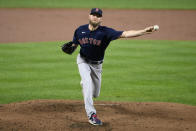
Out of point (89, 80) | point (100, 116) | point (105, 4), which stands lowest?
point (105, 4)

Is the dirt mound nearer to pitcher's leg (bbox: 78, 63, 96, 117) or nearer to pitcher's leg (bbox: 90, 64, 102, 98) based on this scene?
pitcher's leg (bbox: 78, 63, 96, 117)

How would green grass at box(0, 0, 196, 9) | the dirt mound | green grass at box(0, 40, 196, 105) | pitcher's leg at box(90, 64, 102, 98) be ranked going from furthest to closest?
green grass at box(0, 0, 196, 9) < green grass at box(0, 40, 196, 105) < pitcher's leg at box(90, 64, 102, 98) < the dirt mound

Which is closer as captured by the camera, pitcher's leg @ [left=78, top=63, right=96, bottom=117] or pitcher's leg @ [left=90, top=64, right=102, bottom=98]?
pitcher's leg @ [left=78, top=63, right=96, bottom=117]

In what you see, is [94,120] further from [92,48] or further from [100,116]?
[92,48]

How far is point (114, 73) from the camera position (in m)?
11.0

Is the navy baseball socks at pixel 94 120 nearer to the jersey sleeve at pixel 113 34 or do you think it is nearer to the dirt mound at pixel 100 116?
the dirt mound at pixel 100 116

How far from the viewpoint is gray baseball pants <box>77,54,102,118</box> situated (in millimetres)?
6660

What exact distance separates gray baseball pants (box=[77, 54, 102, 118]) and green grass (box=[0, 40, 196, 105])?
5.54 ft

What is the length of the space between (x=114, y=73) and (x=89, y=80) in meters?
4.30

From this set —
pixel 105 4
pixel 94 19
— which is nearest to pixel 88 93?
pixel 94 19

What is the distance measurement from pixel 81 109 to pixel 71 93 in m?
1.57

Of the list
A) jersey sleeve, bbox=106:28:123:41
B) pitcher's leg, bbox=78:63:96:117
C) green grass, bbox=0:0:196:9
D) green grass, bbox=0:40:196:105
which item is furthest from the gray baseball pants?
green grass, bbox=0:0:196:9

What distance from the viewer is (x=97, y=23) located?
6797mm

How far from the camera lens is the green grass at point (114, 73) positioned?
9.26 metres
